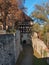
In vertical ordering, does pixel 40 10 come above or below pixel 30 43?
above

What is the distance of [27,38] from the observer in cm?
3850

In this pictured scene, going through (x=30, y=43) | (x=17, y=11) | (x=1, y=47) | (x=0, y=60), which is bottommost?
(x=30, y=43)

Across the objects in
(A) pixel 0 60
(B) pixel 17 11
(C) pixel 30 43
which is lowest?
(C) pixel 30 43

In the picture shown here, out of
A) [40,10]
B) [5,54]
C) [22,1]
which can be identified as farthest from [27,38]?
[5,54]

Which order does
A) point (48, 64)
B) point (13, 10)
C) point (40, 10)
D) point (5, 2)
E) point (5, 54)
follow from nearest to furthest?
point (5, 54) < point (48, 64) < point (5, 2) < point (13, 10) < point (40, 10)

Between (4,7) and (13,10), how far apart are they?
1.96m

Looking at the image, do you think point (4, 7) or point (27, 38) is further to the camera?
point (27, 38)

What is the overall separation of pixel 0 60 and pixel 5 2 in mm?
13525

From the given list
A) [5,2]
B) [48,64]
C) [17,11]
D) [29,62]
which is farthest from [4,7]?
[48,64]

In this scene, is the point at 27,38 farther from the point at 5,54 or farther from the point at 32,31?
the point at 5,54

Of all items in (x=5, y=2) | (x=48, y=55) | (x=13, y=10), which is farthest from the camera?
(x=13, y=10)

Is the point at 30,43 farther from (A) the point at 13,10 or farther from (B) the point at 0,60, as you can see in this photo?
(B) the point at 0,60

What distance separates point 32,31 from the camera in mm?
39438

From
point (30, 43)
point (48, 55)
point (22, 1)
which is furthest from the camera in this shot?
point (30, 43)
